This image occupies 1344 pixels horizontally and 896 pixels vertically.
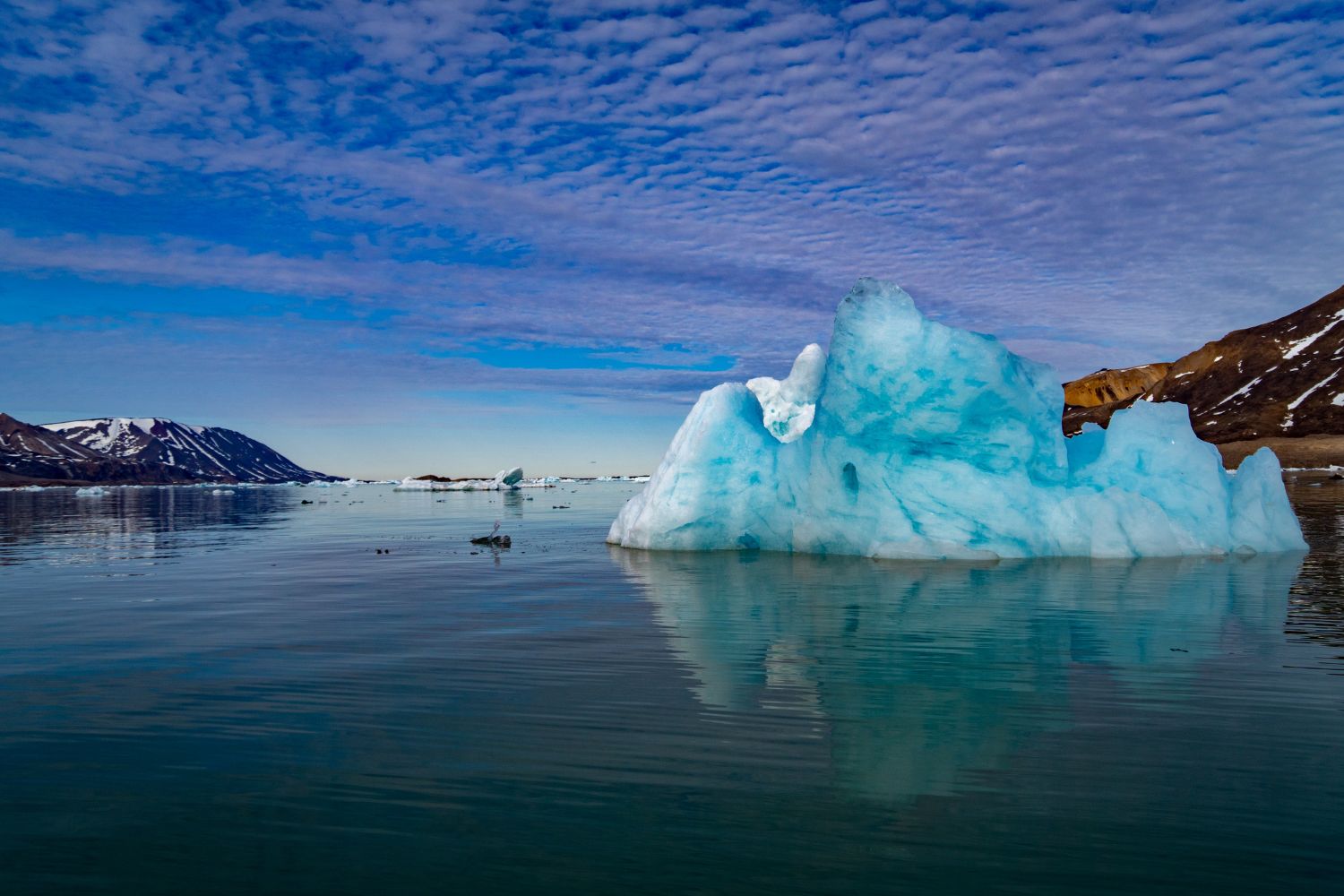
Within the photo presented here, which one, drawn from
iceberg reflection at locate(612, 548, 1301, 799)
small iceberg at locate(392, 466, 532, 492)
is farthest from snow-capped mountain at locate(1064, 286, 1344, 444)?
iceberg reflection at locate(612, 548, 1301, 799)

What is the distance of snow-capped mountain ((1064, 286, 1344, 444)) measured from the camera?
123250mm

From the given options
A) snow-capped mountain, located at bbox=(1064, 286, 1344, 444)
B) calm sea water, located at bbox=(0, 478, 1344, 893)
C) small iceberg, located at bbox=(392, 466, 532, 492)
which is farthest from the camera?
snow-capped mountain, located at bbox=(1064, 286, 1344, 444)

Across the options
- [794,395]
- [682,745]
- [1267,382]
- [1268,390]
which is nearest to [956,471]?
[794,395]

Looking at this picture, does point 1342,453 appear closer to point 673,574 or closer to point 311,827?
point 673,574

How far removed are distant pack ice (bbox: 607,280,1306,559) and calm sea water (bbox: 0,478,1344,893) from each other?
18.3 ft

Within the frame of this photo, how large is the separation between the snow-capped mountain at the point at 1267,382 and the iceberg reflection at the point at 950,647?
122 meters

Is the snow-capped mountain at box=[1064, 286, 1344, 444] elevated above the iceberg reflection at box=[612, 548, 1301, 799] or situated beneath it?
elevated above

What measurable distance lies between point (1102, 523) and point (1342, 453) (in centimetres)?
11283

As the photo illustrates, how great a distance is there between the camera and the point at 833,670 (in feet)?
31.0

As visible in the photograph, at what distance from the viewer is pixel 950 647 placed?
35.1ft

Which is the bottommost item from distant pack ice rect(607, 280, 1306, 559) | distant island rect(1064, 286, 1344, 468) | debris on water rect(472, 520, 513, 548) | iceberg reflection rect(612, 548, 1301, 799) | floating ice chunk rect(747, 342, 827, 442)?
iceberg reflection rect(612, 548, 1301, 799)

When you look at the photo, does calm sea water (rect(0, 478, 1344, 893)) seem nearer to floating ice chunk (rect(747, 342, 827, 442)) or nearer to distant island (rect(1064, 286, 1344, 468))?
floating ice chunk (rect(747, 342, 827, 442))

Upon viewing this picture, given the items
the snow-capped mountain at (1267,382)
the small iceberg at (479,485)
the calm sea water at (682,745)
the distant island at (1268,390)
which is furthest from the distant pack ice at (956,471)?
the snow-capped mountain at (1267,382)

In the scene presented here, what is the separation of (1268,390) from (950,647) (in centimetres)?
15542
